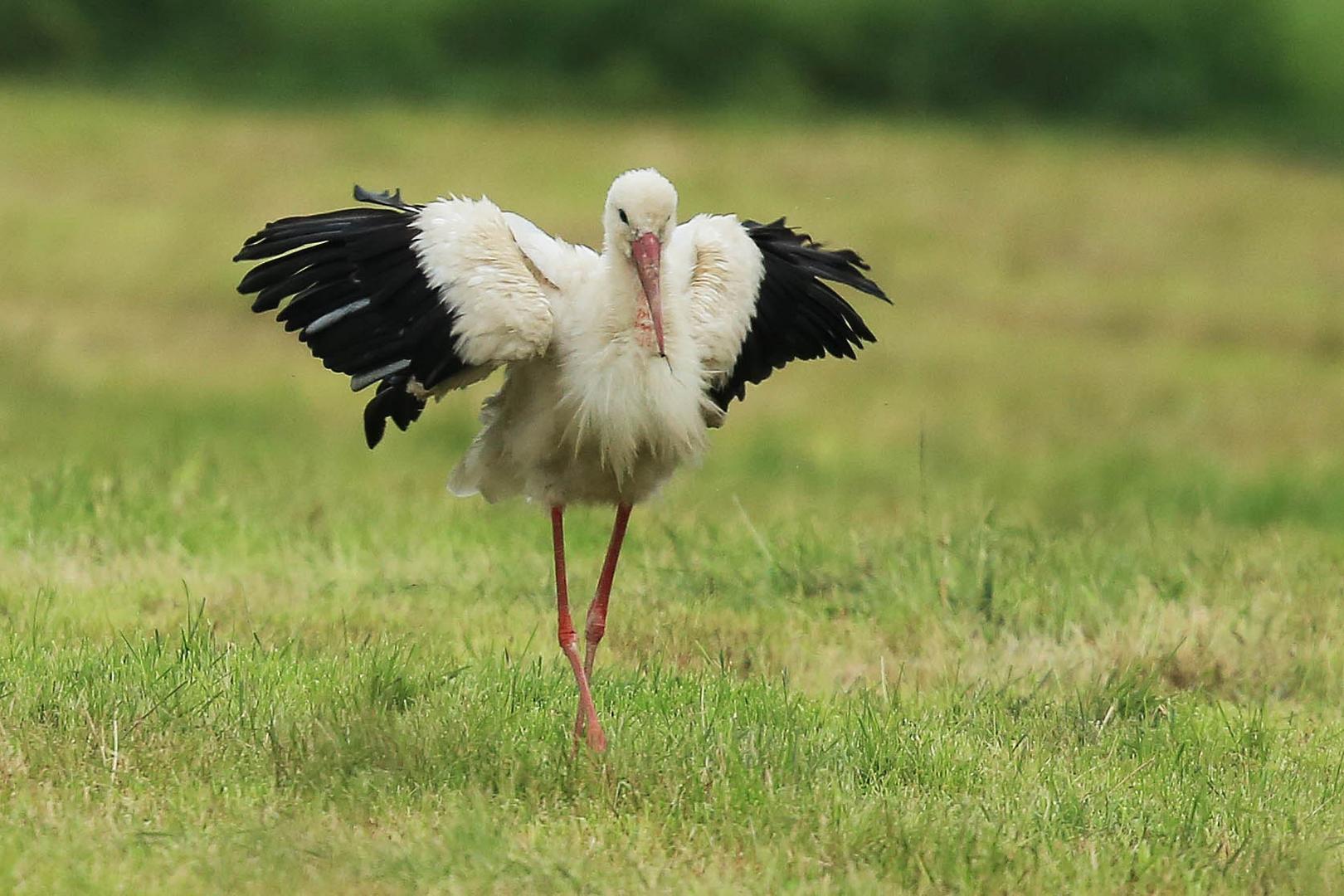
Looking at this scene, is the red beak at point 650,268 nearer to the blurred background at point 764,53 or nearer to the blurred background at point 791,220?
the blurred background at point 791,220

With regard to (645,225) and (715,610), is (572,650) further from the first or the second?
(715,610)

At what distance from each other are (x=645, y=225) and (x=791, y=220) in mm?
10047

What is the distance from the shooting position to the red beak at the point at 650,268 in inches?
195

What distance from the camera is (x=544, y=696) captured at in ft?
17.6

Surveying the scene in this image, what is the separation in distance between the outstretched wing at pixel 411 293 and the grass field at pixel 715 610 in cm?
81

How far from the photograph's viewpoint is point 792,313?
565 cm

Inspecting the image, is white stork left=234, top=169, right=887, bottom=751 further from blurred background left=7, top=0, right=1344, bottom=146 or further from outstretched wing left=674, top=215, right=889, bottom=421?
blurred background left=7, top=0, right=1344, bottom=146

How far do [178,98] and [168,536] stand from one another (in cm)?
1204

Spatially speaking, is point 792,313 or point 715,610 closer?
point 792,313

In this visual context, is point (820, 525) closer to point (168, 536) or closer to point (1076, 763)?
point (168, 536)

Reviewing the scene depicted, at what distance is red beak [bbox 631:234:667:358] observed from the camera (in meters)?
4.94

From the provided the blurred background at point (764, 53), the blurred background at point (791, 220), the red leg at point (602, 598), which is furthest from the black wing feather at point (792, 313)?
the blurred background at point (764, 53)

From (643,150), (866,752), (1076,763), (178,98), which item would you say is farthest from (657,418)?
(178,98)

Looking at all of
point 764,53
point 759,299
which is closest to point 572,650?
point 759,299
